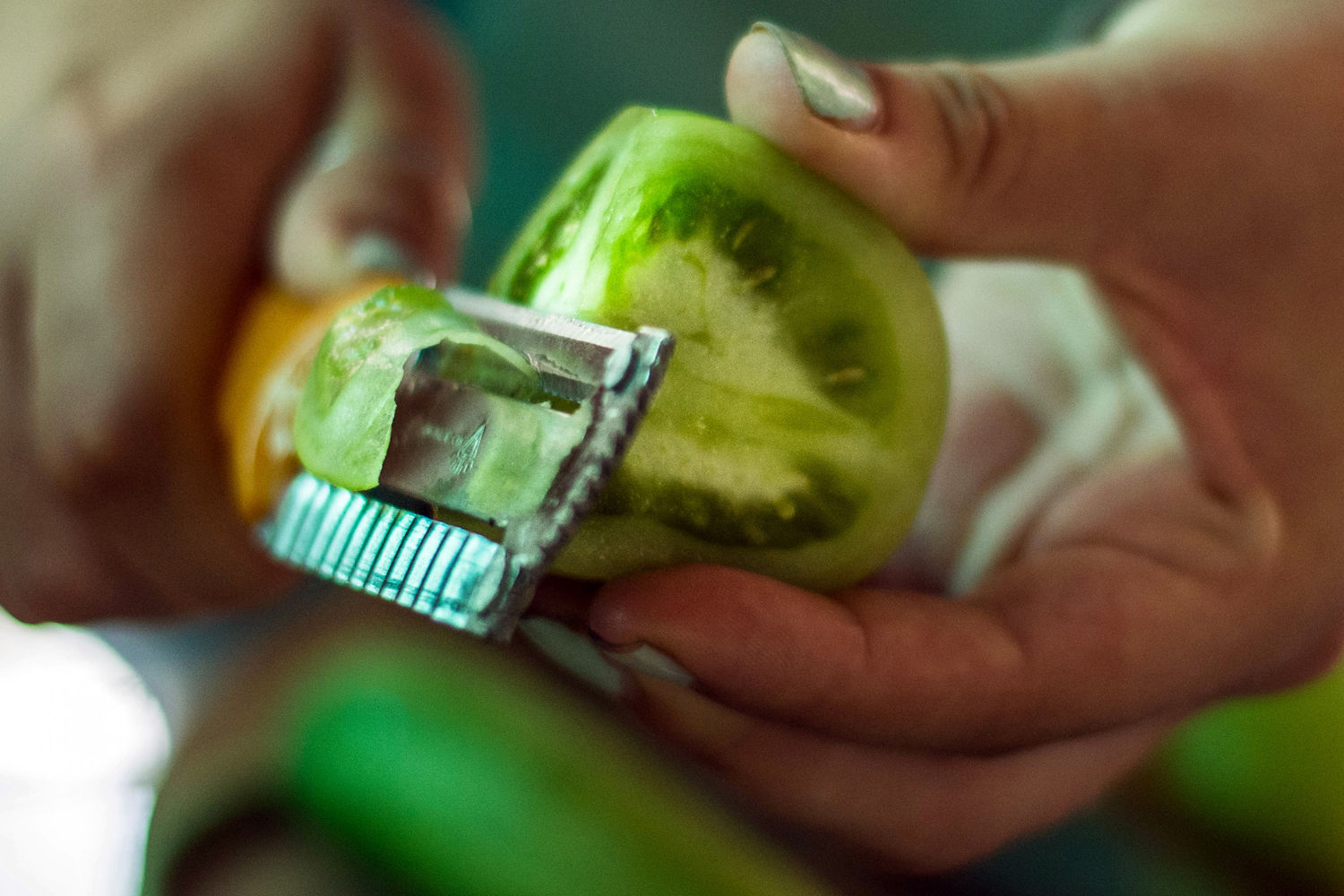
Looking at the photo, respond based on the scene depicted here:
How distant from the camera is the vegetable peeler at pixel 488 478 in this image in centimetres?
41

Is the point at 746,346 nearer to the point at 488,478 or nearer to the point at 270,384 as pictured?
the point at 488,478

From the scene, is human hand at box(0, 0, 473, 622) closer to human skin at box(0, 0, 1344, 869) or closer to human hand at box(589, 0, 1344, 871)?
human skin at box(0, 0, 1344, 869)

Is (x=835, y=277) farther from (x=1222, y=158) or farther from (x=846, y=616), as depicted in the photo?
(x=1222, y=158)

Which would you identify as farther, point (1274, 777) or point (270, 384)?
point (1274, 777)

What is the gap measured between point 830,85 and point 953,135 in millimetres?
85

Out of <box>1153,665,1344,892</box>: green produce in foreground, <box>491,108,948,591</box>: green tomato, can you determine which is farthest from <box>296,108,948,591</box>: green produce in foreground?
<box>1153,665,1344,892</box>: green produce in foreground

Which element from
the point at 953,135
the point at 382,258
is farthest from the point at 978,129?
the point at 382,258

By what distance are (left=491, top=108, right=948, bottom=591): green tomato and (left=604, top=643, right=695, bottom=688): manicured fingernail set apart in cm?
5

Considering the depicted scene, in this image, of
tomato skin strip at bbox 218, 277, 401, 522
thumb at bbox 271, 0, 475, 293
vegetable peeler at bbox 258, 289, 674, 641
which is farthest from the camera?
→ thumb at bbox 271, 0, 475, 293

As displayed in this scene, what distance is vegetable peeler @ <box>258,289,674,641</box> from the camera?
410mm

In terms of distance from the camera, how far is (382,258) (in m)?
0.75

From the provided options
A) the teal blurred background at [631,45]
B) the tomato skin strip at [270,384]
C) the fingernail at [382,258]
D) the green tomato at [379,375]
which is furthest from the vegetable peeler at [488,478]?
the teal blurred background at [631,45]

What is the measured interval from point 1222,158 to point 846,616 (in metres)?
0.40

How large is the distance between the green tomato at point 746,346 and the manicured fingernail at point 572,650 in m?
0.03
